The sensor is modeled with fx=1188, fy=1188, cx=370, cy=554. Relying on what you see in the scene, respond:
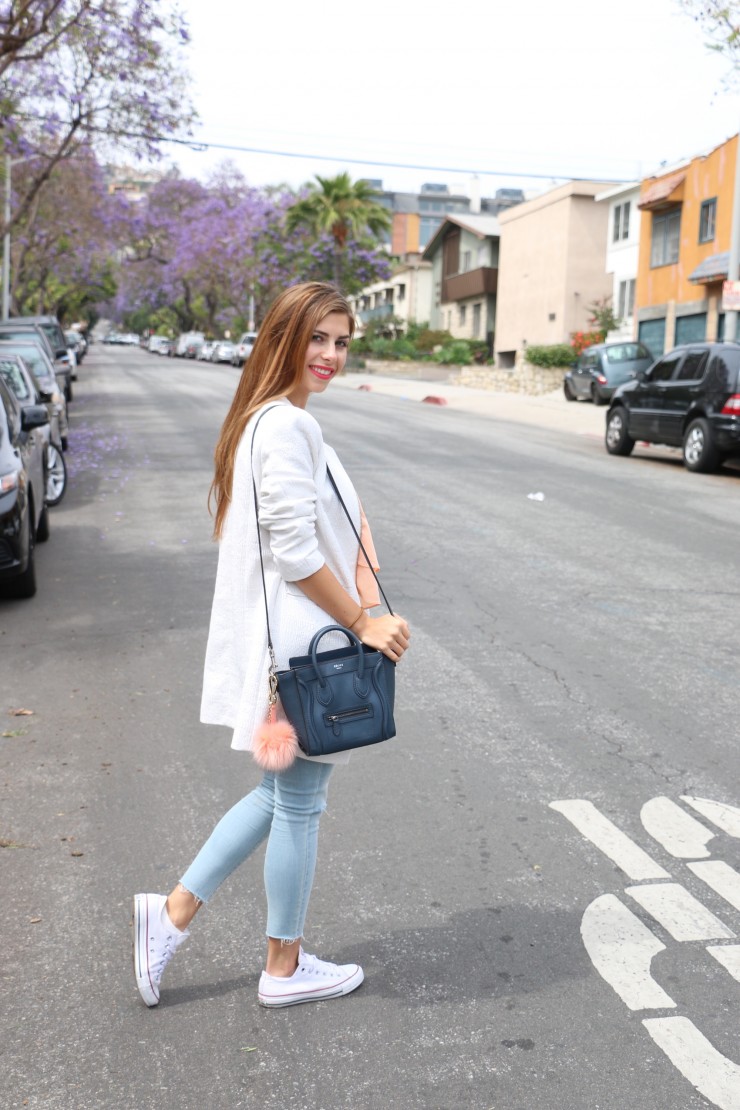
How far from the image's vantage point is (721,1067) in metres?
2.89

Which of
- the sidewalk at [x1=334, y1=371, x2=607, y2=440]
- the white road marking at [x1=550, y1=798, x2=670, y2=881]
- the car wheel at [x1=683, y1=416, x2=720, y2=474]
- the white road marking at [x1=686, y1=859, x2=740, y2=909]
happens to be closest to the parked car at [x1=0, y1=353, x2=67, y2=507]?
the white road marking at [x1=550, y1=798, x2=670, y2=881]

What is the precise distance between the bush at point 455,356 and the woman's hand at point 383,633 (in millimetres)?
51107

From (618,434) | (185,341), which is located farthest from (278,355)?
(185,341)

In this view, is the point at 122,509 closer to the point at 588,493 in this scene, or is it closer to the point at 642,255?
the point at 588,493

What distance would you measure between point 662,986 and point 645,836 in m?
1.07

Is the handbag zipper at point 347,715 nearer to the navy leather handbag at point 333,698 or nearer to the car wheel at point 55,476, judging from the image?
the navy leather handbag at point 333,698

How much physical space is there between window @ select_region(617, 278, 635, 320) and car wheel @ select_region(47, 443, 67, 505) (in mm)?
29559

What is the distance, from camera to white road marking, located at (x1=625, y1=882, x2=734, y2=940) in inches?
141

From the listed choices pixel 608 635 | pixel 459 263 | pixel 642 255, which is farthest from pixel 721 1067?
pixel 459 263

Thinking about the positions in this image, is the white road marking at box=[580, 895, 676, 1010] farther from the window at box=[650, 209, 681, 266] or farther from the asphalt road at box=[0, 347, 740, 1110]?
the window at box=[650, 209, 681, 266]

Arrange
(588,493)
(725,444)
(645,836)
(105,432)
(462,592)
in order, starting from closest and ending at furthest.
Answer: (645,836) < (462,592) < (588,493) < (725,444) < (105,432)

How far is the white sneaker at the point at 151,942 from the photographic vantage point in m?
3.14

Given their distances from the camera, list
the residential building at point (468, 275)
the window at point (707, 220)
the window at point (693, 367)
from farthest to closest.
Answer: the residential building at point (468, 275) → the window at point (707, 220) → the window at point (693, 367)

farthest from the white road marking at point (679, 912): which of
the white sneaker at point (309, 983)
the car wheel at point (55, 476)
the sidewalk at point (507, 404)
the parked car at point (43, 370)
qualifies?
the sidewalk at point (507, 404)
